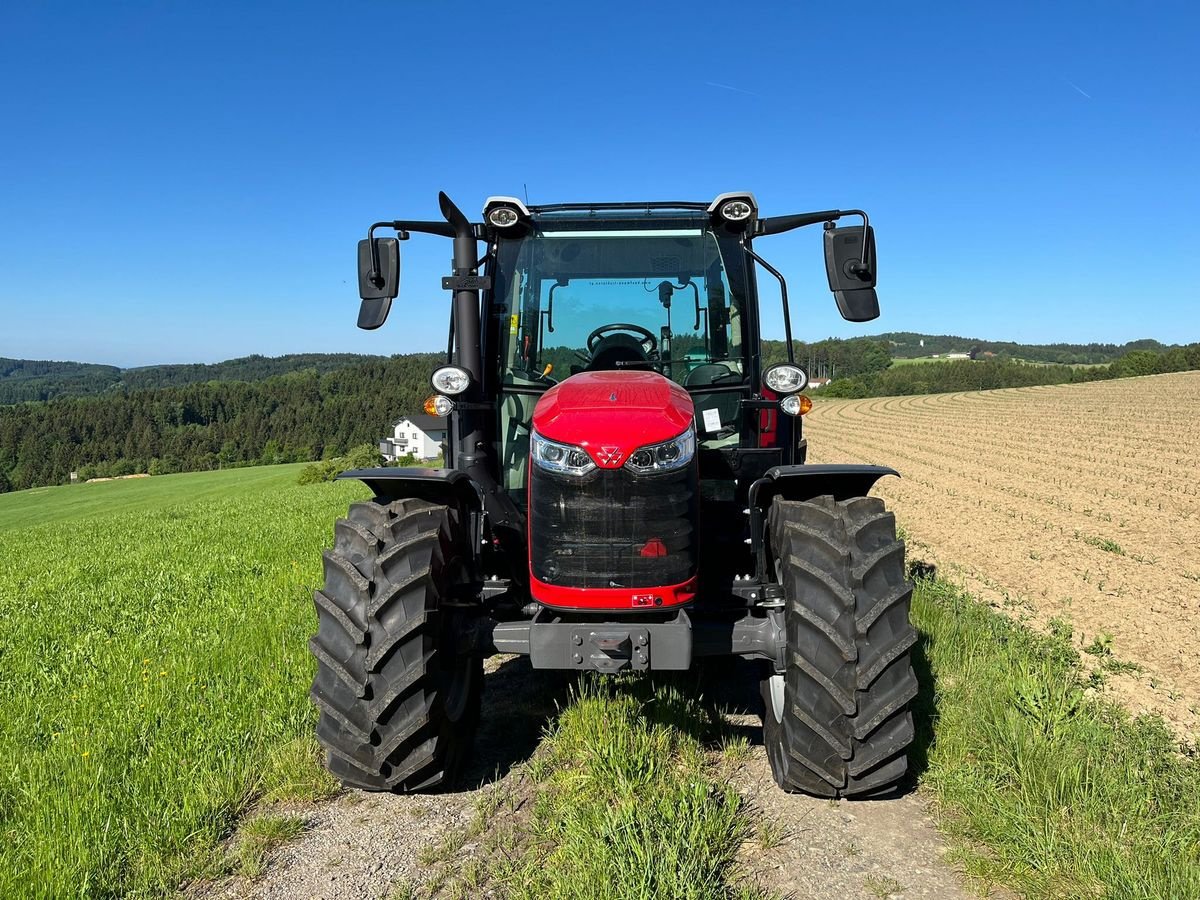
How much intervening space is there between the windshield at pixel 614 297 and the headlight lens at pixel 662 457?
1.13 m

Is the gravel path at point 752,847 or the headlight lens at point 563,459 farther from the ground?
the headlight lens at point 563,459

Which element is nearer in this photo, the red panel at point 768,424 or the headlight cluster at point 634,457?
the headlight cluster at point 634,457

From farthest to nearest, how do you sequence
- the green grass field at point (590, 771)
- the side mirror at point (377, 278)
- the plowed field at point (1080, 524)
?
the plowed field at point (1080, 524) < the side mirror at point (377, 278) < the green grass field at point (590, 771)

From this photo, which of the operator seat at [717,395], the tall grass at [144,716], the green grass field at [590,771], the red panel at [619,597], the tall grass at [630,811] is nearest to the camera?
the tall grass at [630,811]

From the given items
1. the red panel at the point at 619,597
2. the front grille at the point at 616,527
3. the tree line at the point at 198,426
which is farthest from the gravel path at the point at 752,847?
the tree line at the point at 198,426

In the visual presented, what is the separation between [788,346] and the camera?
167 inches

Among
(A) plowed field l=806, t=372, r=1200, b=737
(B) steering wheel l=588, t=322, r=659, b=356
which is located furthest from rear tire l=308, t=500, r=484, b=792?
(A) plowed field l=806, t=372, r=1200, b=737

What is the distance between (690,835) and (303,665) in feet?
9.49

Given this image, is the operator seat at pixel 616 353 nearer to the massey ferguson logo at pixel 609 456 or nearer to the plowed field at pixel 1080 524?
the massey ferguson logo at pixel 609 456

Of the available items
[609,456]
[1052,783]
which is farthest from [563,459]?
[1052,783]

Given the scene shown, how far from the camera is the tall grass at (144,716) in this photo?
9.11 ft

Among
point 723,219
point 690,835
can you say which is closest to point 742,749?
point 690,835

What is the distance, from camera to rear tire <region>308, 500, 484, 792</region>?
3102 millimetres

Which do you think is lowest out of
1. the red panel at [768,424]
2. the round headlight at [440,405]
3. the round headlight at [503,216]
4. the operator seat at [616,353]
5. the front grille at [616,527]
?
the front grille at [616,527]
